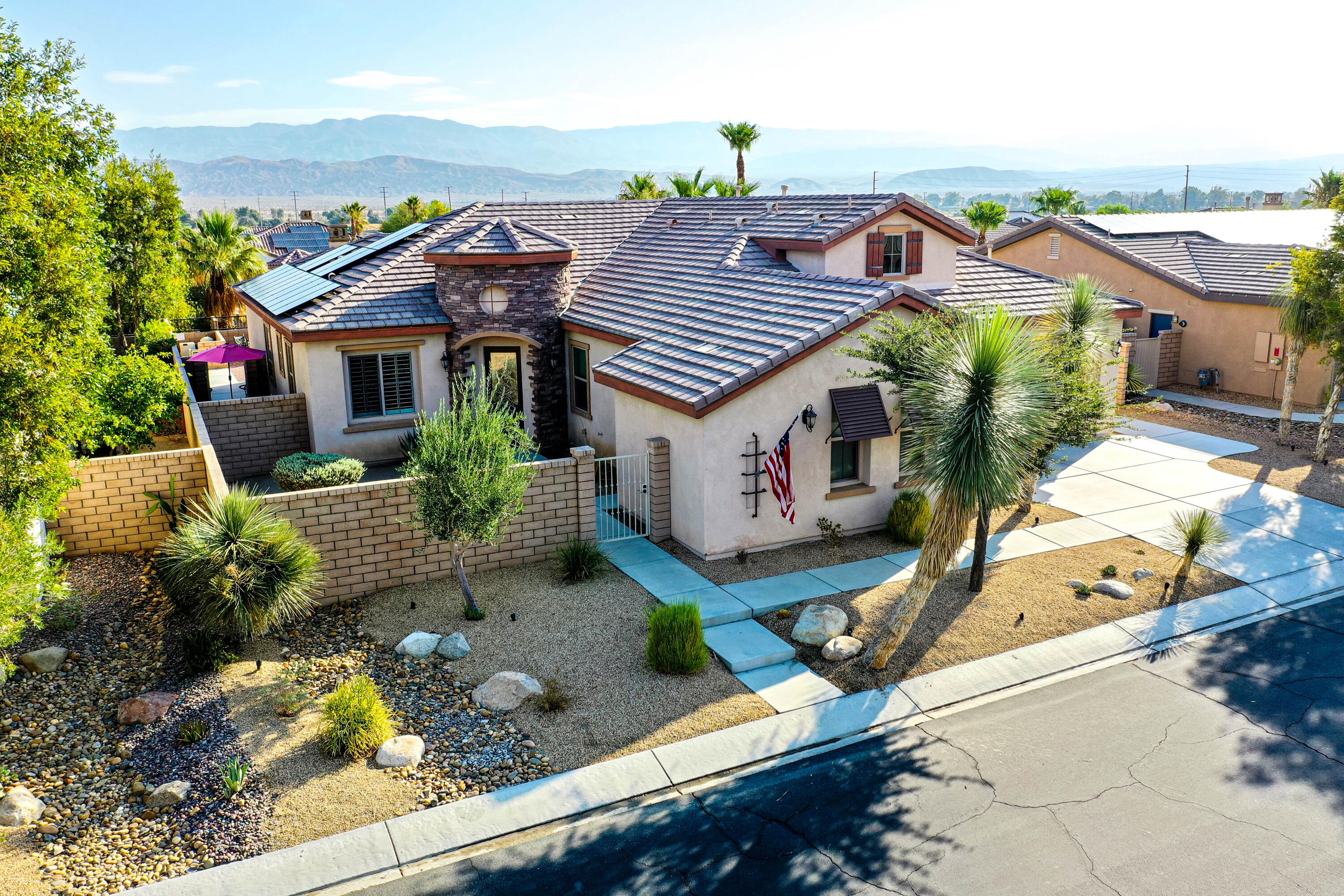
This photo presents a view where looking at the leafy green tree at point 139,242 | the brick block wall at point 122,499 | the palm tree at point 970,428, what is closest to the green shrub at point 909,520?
the palm tree at point 970,428

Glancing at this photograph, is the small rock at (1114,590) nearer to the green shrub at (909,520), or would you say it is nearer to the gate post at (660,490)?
the green shrub at (909,520)

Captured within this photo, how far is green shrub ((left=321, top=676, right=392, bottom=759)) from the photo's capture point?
921 centimetres

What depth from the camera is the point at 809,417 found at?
14609 mm

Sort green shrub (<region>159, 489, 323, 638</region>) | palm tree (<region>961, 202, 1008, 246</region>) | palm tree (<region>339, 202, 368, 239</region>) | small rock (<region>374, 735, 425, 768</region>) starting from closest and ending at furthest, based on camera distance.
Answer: small rock (<region>374, 735, 425, 768</region>), green shrub (<region>159, 489, 323, 638</region>), palm tree (<region>961, 202, 1008, 246</region>), palm tree (<region>339, 202, 368, 239</region>)

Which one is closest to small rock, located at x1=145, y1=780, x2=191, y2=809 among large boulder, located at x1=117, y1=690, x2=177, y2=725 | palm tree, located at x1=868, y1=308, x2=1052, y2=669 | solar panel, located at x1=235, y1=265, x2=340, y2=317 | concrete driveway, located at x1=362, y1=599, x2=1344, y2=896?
large boulder, located at x1=117, y1=690, x2=177, y2=725

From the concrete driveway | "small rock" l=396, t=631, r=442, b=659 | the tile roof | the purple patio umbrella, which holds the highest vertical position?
the tile roof

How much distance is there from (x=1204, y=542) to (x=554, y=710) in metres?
10.1

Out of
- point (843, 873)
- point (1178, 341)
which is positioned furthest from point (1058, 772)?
point (1178, 341)

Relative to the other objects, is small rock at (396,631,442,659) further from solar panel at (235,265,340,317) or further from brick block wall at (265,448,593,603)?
solar panel at (235,265,340,317)

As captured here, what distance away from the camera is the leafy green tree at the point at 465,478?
1188 centimetres

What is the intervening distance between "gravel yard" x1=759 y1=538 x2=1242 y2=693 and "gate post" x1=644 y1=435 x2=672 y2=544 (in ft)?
10.5

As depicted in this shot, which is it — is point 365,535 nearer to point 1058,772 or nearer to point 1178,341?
point 1058,772

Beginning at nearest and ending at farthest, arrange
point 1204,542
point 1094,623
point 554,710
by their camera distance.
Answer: point 554,710 → point 1094,623 → point 1204,542

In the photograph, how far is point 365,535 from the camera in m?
12.9
